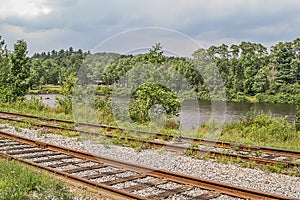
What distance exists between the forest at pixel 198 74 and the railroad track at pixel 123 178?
313cm

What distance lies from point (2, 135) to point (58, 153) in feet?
11.5

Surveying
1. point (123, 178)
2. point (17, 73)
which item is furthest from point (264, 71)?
point (123, 178)

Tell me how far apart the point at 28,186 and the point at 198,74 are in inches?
288

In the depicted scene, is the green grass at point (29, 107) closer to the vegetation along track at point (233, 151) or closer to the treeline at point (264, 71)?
the vegetation along track at point (233, 151)

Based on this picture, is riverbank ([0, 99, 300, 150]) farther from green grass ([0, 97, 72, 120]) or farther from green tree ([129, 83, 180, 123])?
green grass ([0, 97, 72, 120])

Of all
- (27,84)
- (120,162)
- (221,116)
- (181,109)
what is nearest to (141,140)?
(120,162)

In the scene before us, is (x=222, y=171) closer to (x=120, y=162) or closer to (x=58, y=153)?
(x=120, y=162)

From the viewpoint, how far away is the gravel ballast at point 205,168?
6809 mm

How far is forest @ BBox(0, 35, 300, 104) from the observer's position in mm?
11539

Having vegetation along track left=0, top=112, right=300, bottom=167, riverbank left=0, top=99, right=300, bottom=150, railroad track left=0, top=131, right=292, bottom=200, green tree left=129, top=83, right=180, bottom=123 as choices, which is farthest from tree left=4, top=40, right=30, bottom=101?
railroad track left=0, top=131, right=292, bottom=200

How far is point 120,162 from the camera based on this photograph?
7852 mm

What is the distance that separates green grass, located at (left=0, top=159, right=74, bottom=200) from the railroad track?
592 mm

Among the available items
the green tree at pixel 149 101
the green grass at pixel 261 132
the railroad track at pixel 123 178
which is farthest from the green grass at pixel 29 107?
the railroad track at pixel 123 178

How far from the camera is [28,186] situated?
6.14m
